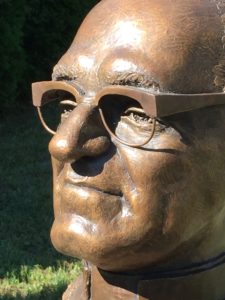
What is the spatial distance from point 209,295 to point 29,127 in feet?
22.3

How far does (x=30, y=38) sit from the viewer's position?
9812mm

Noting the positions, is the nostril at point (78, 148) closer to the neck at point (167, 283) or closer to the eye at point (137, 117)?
the eye at point (137, 117)

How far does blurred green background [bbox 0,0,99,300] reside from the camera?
4676 millimetres

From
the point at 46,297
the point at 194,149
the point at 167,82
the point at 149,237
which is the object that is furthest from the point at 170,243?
the point at 46,297

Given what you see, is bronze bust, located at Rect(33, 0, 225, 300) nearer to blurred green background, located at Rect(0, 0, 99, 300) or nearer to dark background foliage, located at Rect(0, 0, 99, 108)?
blurred green background, located at Rect(0, 0, 99, 300)

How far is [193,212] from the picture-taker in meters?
1.97

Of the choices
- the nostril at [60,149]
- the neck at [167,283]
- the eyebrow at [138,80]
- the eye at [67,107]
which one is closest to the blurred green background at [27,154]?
the neck at [167,283]

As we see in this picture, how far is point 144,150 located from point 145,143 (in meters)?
0.03

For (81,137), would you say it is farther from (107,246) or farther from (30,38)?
(30,38)

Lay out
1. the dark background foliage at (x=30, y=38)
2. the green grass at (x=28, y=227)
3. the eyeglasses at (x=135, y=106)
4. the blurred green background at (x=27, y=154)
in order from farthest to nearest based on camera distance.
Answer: the dark background foliage at (x=30, y=38) < the blurred green background at (x=27, y=154) < the green grass at (x=28, y=227) < the eyeglasses at (x=135, y=106)

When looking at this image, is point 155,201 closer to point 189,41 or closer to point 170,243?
point 170,243

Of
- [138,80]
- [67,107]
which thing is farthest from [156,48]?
[67,107]

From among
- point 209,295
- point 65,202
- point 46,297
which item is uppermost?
point 46,297

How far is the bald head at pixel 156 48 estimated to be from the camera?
6.27 ft
